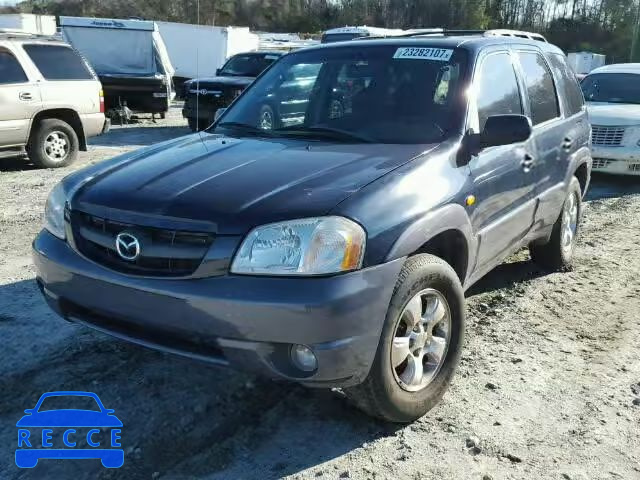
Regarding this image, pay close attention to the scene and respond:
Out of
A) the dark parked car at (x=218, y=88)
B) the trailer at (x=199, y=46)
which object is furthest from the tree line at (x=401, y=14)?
the dark parked car at (x=218, y=88)

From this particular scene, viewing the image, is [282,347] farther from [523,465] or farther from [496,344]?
[496,344]

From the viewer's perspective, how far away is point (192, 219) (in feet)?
8.67

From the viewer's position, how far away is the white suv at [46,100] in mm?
8945

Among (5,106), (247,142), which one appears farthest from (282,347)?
(5,106)

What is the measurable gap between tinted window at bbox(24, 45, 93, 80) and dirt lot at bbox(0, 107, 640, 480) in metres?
5.71

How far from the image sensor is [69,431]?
296 cm

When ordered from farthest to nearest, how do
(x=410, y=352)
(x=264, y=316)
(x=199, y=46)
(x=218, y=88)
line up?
(x=199, y=46), (x=218, y=88), (x=410, y=352), (x=264, y=316)

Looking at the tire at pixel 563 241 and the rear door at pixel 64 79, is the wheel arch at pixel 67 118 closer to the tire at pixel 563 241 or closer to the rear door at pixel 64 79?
the rear door at pixel 64 79

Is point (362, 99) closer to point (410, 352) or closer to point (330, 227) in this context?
point (330, 227)

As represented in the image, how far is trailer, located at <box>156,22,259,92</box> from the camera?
22016 millimetres

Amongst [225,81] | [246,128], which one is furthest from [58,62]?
[246,128]

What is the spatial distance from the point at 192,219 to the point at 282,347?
2.10ft

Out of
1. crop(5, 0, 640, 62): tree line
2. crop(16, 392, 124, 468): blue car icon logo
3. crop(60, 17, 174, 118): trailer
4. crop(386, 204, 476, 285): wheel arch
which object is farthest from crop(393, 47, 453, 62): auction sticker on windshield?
crop(5, 0, 640, 62): tree line

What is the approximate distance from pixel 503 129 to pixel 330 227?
1360mm
